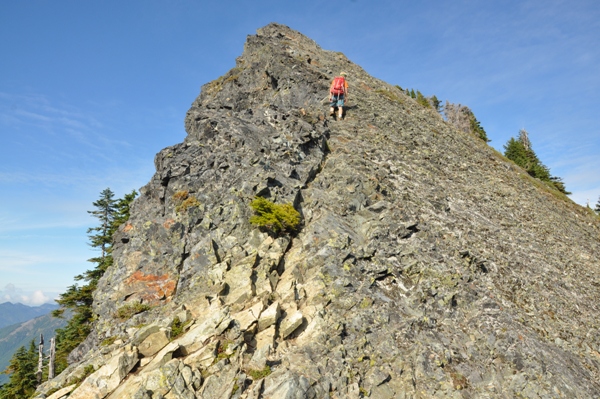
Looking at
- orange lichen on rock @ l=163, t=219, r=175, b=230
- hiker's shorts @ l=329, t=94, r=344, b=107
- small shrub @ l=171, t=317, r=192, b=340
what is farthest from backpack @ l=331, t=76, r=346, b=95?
small shrub @ l=171, t=317, r=192, b=340

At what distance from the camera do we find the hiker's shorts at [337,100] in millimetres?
34094

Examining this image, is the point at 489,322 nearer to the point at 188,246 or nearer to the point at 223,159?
the point at 188,246

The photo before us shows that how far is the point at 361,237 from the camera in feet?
64.5

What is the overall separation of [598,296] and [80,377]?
29.9 metres

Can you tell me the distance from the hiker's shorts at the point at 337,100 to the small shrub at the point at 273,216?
18130 mm

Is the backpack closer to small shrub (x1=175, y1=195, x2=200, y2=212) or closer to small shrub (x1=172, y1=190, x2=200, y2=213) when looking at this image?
small shrub (x1=172, y1=190, x2=200, y2=213)

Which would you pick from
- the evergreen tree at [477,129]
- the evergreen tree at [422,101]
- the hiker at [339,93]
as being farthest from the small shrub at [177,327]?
the evergreen tree at [477,129]

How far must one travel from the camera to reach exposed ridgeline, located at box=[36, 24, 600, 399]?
13406mm

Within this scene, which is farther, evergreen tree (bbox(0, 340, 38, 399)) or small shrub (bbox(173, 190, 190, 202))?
evergreen tree (bbox(0, 340, 38, 399))

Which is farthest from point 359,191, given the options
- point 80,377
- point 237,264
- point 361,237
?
point 80,377

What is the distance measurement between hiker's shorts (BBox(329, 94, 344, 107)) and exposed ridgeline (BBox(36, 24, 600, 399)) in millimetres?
3085

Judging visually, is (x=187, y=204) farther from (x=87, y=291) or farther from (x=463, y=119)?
(x=463, y=119)

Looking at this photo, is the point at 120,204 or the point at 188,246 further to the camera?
the point at 120,204

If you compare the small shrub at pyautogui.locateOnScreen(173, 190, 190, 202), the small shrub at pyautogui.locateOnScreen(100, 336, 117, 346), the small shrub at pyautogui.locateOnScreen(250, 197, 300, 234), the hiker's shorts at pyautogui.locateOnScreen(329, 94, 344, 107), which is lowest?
the small shrub at pyautogui.locateOnScreen(100, 336, 117, 346)
